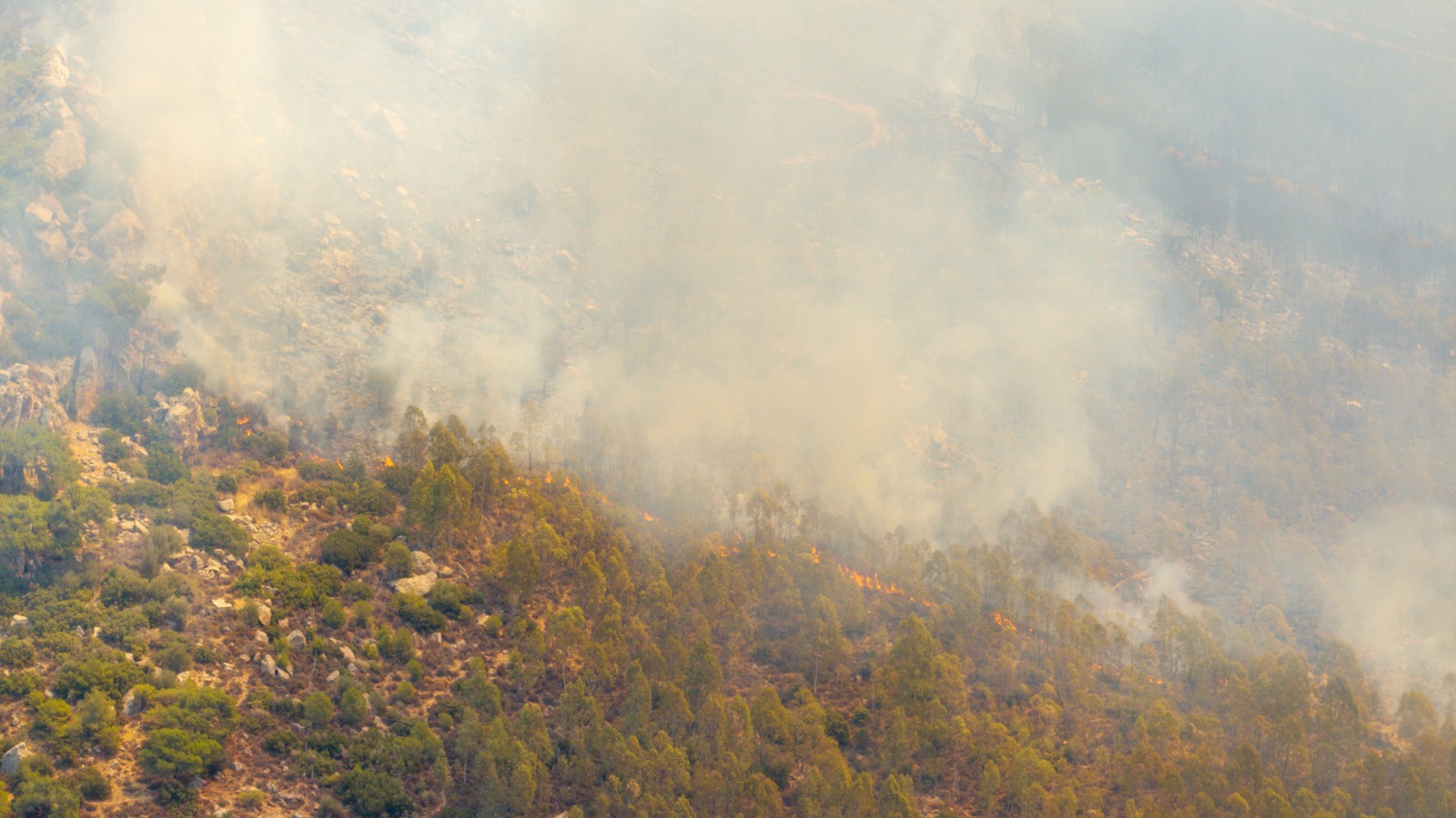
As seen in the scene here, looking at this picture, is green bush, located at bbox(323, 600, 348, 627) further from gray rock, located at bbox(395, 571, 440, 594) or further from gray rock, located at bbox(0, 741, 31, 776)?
gray rock, located at bbox(0, 741, 31, 776)

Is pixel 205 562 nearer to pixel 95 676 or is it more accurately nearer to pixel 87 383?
pixel 95 676

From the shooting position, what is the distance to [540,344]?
159500 millimetres

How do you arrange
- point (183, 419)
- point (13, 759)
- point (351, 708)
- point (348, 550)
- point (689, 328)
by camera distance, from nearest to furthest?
1. point (13, 759)
2. point (351, 708)
3. point (348, 550)
4. point (183, 419)
5. point (689, 328)

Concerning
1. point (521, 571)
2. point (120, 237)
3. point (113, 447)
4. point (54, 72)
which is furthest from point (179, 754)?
point (54, 72)

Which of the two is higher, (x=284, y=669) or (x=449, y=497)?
(x=449, y=497)

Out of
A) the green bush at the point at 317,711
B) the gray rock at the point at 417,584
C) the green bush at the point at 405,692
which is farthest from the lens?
the gray rock at the point at 417,584

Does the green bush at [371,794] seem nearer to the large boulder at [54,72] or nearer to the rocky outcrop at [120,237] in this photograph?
the rocky outcrop at [120,237]

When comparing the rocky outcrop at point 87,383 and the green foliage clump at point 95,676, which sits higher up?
the rocky outcrop at point 87,383

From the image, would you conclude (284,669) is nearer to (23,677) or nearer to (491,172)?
(23,677)

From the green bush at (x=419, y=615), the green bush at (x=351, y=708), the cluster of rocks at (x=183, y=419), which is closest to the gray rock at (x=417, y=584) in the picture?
the green bush at (x=419, y=615)

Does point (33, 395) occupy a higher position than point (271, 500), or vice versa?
point (33, 395)

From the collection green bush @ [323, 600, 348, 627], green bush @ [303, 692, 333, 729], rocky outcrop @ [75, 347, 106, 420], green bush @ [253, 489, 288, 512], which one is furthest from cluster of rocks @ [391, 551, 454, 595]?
rocky outcrop @ [75, 347, 106, 420]

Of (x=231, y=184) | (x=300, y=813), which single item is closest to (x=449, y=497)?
(x=300, y=813)

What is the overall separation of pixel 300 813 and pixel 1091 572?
101 m
